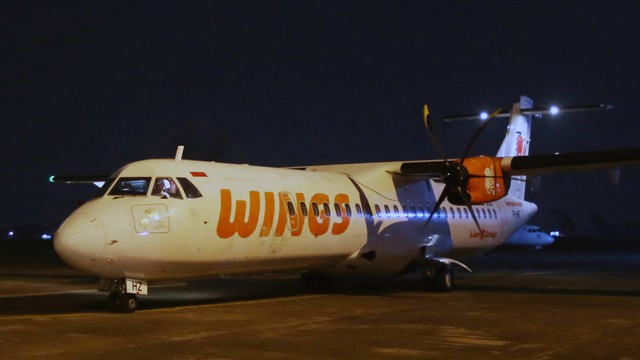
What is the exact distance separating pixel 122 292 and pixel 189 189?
7.09ft

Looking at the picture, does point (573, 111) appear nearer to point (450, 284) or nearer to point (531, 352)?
point (450, 284)

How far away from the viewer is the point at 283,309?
1442 cm

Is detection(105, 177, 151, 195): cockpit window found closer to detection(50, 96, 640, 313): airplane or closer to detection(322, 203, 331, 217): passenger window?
detection(50, 96, 640, 313): airplane

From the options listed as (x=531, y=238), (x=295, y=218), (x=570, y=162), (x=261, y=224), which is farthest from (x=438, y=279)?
(x=531, y=238)

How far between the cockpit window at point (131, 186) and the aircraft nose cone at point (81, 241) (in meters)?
1.03

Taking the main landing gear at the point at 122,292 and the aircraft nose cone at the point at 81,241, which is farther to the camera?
the main landing gear at the point at 122,292

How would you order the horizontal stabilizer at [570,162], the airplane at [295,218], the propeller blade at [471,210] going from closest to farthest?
the airplane at [295,218]
the horizontal stabilizer at [570,162]
the propeller blade at [471,210]

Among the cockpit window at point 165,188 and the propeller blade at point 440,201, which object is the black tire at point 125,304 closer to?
the cockpit window at point 165,188

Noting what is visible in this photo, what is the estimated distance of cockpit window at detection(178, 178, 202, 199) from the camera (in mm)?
13852

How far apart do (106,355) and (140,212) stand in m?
4.23

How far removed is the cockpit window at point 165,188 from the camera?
1350cm

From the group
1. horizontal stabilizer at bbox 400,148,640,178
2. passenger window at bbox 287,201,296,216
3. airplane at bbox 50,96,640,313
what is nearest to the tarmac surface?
airplane at bbox 50,96,640,313

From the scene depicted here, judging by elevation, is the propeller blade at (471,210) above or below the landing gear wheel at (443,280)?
above

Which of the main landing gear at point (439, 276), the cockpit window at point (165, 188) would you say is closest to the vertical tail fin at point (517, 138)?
the main landing gear at point (439, 276)
